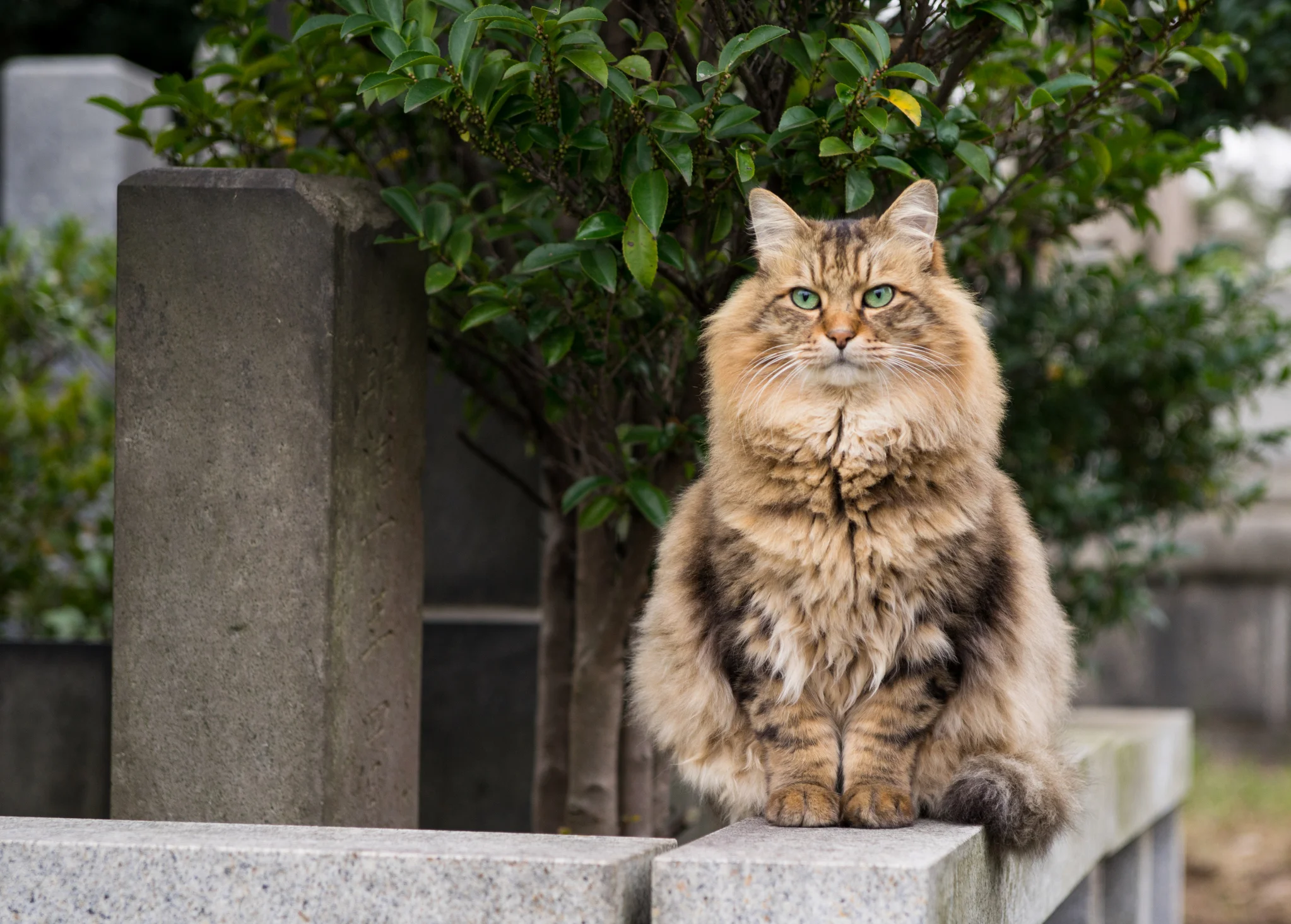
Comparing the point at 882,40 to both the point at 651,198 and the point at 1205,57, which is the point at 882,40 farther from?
the point at 1205,57

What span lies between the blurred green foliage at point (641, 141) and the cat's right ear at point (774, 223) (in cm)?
11

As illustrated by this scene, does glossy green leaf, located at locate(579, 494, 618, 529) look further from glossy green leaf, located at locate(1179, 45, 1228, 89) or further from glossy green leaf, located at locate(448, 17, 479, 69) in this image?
glossy green leaf, located at locate(1179, 45, 1228, 89)

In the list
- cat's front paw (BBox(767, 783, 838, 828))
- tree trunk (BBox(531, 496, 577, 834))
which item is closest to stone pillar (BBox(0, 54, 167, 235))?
tree trunk (BBox(531, 496, 577, 834))

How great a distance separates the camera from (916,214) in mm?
2523

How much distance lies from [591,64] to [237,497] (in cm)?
119

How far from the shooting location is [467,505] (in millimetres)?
4309

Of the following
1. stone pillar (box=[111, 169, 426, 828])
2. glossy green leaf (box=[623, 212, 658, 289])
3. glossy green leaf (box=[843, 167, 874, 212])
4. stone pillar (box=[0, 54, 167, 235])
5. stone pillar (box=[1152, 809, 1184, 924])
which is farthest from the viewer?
stone pillar (box=[0, 54, 167, 235])

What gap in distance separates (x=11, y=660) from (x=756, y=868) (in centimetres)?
329

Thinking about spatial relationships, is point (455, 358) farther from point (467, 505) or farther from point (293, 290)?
point (467, 505)

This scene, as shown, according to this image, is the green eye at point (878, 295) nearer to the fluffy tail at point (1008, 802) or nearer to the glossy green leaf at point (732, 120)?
the glossy green leaf at point (732, 120)

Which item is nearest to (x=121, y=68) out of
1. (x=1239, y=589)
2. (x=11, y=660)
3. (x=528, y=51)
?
(x=11, y=660)

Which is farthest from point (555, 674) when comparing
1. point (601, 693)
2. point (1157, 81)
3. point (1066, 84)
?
point (1157, 81)

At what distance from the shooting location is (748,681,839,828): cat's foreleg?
2.34 meters

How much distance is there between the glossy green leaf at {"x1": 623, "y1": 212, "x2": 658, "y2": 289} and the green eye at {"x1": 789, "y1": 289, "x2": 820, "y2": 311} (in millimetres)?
282
